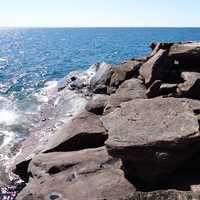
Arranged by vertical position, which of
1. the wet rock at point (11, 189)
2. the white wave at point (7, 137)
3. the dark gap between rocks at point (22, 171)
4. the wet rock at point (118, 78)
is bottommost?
the white wave at point (7, 137)

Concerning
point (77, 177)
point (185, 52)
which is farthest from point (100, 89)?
point (77, 177)

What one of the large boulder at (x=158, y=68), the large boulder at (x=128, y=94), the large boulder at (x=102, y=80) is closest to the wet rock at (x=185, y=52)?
the large boulder at (x=158, y=68)

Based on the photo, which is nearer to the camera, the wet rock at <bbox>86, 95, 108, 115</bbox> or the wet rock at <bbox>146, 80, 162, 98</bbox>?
the wet rock at <bbox>146, 80, 162, 98</bbox>

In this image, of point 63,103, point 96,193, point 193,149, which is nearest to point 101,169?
point 96,193

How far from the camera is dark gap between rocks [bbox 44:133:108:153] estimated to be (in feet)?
51.5

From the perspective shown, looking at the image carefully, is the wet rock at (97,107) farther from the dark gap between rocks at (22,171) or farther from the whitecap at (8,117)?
the whitecap at (8,117)

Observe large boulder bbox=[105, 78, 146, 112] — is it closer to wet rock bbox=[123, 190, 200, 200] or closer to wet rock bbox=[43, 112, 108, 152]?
wet rock bbox=[43, 112, 108, 152]

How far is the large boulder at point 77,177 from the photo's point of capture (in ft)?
39.7

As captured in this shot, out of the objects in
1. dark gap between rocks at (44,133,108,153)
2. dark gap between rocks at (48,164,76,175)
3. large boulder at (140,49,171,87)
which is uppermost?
large boulder at (140,49,171,87)

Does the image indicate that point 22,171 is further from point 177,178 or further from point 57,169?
point 177,178

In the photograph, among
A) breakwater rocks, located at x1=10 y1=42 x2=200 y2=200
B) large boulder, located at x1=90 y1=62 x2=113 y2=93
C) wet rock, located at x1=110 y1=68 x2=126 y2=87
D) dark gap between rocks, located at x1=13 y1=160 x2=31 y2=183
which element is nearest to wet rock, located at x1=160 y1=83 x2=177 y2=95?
breakwater rocks, located at x1=10 y1=42 x2=200 y2=200

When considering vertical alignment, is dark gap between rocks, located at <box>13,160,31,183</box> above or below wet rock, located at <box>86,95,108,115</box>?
below

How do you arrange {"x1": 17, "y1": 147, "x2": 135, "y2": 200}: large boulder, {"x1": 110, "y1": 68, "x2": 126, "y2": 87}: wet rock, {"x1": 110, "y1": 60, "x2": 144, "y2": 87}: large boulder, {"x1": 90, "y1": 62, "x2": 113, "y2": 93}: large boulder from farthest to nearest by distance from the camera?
{"x1": 90, "y1": 62, "x2": 113, "y2": 93}: large boulder, {"x1": 110, "y1": 68, "x2": 126, "y2": 87}: wet rock, {"x1": 110, "y1": 60, "x2": 144, "y2": 87}: large boulder, {"x1": 17, "y1": 147, "x2": 135, "y2": 200}: large boulder

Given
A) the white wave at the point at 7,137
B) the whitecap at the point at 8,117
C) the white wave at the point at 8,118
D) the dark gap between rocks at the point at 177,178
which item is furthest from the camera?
the whitecap at the point at 8,117
